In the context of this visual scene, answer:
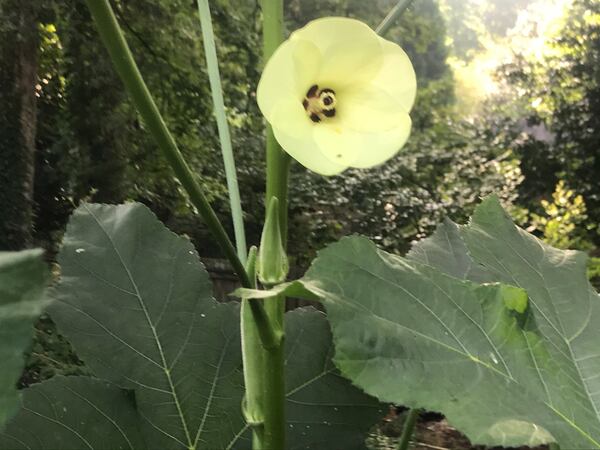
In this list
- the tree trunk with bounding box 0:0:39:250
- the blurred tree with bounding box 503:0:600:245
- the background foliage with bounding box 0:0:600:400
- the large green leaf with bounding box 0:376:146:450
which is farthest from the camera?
the blurred tree with bounding box 503:0:600:245

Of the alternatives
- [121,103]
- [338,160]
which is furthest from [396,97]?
[121,103]

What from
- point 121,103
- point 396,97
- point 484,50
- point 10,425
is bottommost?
point 10,425

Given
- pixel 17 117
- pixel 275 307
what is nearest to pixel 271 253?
pixel 275 307

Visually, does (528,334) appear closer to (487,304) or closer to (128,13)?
(487,304)

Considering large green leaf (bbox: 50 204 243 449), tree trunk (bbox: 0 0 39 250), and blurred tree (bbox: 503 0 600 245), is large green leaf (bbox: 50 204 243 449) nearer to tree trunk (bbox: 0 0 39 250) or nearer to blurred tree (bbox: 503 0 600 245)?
tree trunk (bbox: 0 0 39 250)

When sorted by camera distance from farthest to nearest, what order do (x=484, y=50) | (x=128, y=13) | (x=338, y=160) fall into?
(x=484, y=50), (x=128, y=13), (x=338, y=160)

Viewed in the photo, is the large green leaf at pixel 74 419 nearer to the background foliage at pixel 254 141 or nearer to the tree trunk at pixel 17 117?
the background foliage at pixel 254 141

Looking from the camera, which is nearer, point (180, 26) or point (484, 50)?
point (180, 26)

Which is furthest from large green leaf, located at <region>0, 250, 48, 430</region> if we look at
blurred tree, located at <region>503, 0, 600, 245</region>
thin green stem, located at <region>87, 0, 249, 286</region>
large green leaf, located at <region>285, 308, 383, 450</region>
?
blurred tree, located at <region>503, 0, 600, 245</region>
